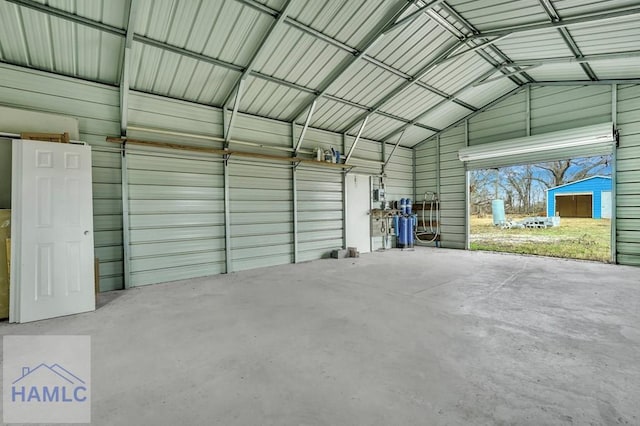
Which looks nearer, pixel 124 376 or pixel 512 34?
pixel 124 376

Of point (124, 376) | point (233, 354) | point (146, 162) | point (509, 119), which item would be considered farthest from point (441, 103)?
point (124, 376)

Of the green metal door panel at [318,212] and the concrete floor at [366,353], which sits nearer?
the concrete floor at [366,353]

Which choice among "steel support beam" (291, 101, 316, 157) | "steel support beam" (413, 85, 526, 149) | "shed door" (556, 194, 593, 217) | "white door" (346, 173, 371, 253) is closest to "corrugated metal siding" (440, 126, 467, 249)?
"steel support beam" (413, 85, 526, 149)

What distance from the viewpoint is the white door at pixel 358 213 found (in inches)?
313

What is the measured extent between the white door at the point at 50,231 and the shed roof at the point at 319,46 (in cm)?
155

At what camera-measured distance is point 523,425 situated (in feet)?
5.17

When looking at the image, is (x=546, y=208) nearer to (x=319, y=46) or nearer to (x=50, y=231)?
(x=319, y=46)

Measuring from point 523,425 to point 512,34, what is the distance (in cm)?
607

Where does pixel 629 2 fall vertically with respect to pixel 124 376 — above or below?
above

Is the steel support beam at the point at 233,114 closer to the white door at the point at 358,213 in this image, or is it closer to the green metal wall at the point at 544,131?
the white door at the point at 358,213

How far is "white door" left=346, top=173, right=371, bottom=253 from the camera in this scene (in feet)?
26.1

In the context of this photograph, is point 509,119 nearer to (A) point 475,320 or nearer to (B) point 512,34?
(B) point 512,34

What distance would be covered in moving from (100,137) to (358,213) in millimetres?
6040

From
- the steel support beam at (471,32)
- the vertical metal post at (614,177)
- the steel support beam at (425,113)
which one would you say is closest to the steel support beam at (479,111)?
the steel support beam at (425,113)
